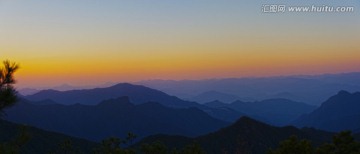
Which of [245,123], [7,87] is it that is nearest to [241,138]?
[245,123]

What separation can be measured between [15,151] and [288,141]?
1850cm

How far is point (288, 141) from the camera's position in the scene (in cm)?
→ 2248

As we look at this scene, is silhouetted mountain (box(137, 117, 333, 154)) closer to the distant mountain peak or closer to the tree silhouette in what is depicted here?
the distant mountain peak

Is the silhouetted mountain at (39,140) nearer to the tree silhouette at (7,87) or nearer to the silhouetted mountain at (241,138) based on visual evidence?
the silhouetted mountain at (241,138)

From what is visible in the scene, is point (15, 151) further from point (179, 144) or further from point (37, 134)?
point (37, 134)

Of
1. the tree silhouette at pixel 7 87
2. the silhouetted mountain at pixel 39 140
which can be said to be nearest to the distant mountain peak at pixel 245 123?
the silhouetted mountain at pixel 39 140

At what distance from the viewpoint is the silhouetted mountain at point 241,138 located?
17625cm

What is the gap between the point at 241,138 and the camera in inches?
7072

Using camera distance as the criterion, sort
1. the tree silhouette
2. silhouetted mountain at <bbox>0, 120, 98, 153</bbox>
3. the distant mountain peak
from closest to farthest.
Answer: the tree silhouette < silhouetted mountain at <bbox>0, 120, 98, 153</bbox> < the distant mountain peak

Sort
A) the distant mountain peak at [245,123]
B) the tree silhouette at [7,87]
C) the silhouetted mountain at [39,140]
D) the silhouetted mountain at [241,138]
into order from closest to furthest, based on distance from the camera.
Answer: the tree silhouette at [7,87]
the silhouetted mountain at [39,140]
the silhouetted mountain at [241,138]
the distant mountain peak at [245,123]

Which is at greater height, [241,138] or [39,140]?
[39,140]

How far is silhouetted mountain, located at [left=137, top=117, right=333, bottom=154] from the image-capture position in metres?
176

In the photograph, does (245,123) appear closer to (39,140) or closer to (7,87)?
(39,140)

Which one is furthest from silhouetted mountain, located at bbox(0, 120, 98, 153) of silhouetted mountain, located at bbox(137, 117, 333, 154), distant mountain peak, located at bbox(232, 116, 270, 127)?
distant mountain peak, located at bbox(232, 116, 270, 127)
